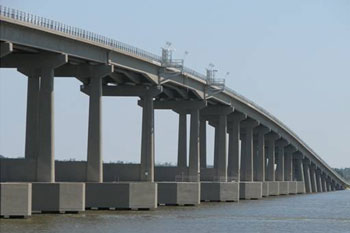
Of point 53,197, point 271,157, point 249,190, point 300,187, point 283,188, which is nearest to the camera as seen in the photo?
point 53,197

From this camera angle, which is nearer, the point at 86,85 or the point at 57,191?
the point at 57,191

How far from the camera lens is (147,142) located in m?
91.6

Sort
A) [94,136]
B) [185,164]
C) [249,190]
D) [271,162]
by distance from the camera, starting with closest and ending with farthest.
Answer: [94,136], [185,164], [249,190], [271,162]

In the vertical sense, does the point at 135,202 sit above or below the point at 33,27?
below

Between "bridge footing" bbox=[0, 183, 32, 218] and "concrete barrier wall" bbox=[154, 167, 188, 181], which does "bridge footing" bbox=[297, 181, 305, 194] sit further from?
"bridge footing" bbox=[0, 183, 32, 218]

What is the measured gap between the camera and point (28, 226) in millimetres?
56625

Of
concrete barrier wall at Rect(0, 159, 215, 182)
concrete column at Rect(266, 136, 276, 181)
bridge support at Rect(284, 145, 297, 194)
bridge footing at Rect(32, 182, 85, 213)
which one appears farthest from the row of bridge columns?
bridge support at Rect(284, 145, 297, 194)

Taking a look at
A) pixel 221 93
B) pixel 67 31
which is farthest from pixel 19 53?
pixel 221 93

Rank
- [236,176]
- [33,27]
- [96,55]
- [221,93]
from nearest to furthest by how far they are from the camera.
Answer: [33,27] → [96,55] → [221,93] → [236,176]

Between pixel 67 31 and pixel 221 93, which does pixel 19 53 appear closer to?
pixel 67 31

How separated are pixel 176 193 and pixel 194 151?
56.6ft

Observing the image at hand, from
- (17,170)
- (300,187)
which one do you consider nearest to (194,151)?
(17,170)

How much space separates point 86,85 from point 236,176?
4637 cm

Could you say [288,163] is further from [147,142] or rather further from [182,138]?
[147,142]
